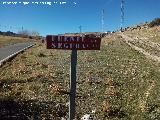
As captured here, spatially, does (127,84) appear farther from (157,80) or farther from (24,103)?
(24,103)

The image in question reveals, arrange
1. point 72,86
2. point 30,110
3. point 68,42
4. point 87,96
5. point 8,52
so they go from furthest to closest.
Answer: point 8,52 → point 87,96 → point 30,110 → point 72,86 → point 68,42

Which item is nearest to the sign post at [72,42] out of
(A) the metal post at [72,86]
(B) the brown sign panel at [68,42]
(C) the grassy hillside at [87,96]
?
(B) the brown sign panel at [68,42]

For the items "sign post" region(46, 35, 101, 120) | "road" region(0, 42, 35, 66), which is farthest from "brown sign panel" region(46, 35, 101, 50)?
"road" region(0, 42, 35, 66)

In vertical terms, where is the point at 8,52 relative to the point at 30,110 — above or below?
below

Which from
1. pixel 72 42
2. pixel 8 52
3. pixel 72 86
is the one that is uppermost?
pixel 72 42

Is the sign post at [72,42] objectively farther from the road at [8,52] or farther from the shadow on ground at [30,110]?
the road at [8,52]

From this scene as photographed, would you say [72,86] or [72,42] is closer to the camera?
[72,42]

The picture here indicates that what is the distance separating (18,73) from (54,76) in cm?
202

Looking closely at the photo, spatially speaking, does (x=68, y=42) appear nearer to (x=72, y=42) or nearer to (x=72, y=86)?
(x=72, y=42)

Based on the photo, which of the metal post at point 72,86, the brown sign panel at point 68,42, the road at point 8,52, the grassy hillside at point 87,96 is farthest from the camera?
the road at point 8,52

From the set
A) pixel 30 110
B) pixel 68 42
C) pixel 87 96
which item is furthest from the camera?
pixel 87 96

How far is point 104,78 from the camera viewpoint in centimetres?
1816

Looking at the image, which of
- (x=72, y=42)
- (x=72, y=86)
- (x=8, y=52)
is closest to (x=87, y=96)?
(x=72, y=86)

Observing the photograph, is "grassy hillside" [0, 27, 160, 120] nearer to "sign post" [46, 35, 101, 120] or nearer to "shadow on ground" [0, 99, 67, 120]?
"shadow on ground" [0, 99, 67, 120]
